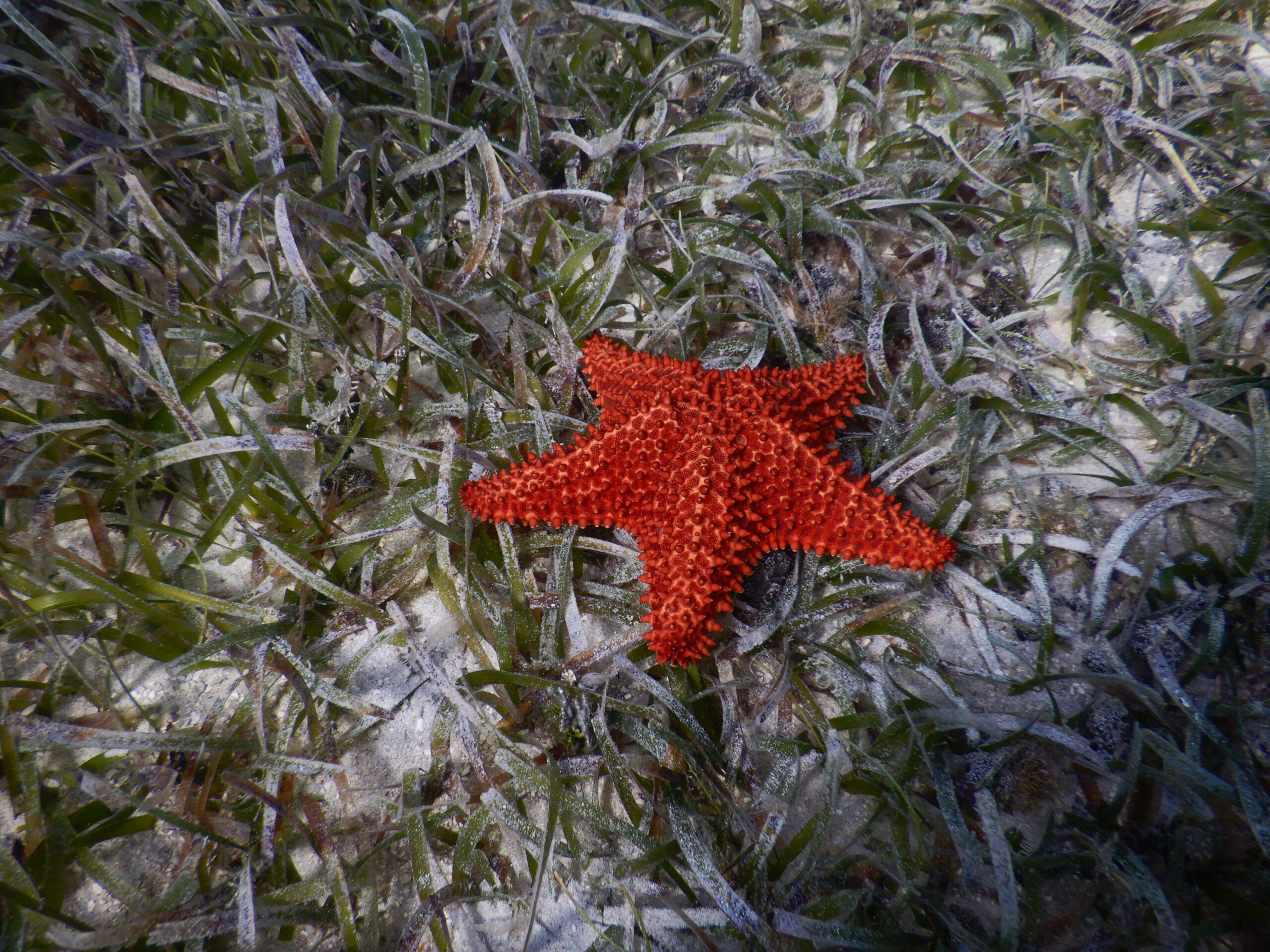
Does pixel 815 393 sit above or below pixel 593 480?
above

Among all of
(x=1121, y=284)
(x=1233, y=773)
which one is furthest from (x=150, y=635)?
(x=1121, y=284)

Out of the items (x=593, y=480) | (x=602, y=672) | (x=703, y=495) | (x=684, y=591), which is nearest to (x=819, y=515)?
(x=703, y=495)

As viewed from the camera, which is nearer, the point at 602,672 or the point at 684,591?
the point at 684,591

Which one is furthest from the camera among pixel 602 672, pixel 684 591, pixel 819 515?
pixel 602 672

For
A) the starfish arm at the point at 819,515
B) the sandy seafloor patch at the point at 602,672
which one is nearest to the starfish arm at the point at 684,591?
the starfish arm at the point at 819,515

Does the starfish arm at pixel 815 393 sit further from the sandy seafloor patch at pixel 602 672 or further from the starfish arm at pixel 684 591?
the sandy seafloor patch at pixel 602 672

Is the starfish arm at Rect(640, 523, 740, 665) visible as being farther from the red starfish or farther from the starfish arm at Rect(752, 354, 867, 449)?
the starfish arm at Rect(752, 354, 867, 449)

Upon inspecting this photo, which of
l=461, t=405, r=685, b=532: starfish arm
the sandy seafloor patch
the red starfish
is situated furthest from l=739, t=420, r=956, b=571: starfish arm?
the sandy seafloor patch

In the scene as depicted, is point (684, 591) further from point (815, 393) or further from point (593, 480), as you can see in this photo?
point (815, 393)

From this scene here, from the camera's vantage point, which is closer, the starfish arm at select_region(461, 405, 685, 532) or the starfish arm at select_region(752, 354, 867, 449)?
the starfish arm at select_region(461, 405, 685, 532)
